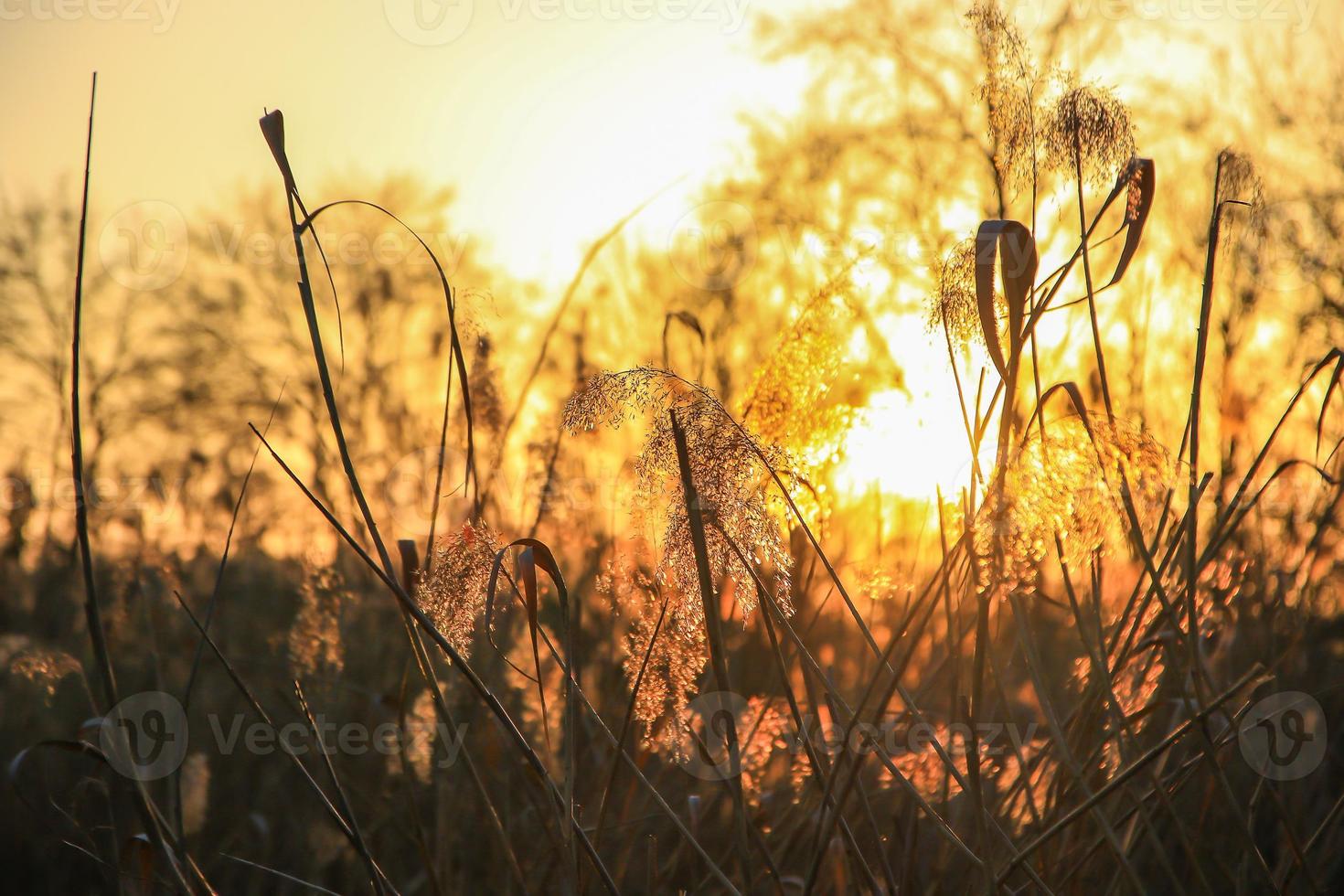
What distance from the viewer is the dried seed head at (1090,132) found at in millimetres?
1135

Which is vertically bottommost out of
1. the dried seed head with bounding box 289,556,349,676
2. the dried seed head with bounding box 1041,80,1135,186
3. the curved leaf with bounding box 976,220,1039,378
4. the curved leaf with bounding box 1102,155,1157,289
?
the dried seed head with bounding box 289,556,349,676

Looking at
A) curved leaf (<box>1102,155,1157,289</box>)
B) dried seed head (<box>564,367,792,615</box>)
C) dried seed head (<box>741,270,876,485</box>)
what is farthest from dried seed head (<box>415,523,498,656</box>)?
curved leaf (<box>1102,155,1157,289</box>)

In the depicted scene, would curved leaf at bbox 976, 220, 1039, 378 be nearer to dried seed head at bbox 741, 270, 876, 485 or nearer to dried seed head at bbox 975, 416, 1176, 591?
dried seed head at bbox 975, 416, 1176, 591

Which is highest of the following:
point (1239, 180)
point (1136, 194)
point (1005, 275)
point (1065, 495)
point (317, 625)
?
point (1239, 180)

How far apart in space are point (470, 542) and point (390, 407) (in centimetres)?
445

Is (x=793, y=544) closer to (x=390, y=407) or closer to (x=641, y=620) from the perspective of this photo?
(x=641, y=620)

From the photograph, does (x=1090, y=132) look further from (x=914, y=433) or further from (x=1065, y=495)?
(x=914, y=433)

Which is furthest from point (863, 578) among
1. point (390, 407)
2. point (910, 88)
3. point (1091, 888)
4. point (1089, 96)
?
point (910, 88)

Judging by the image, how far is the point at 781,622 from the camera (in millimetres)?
1123

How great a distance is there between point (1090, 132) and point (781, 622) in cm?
63

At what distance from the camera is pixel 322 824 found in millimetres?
2936

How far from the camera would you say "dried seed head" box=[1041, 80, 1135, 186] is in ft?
3.72

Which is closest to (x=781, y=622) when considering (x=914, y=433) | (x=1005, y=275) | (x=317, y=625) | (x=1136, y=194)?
(x=1005, y=275)

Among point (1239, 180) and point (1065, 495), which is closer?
point (1065, 495)
